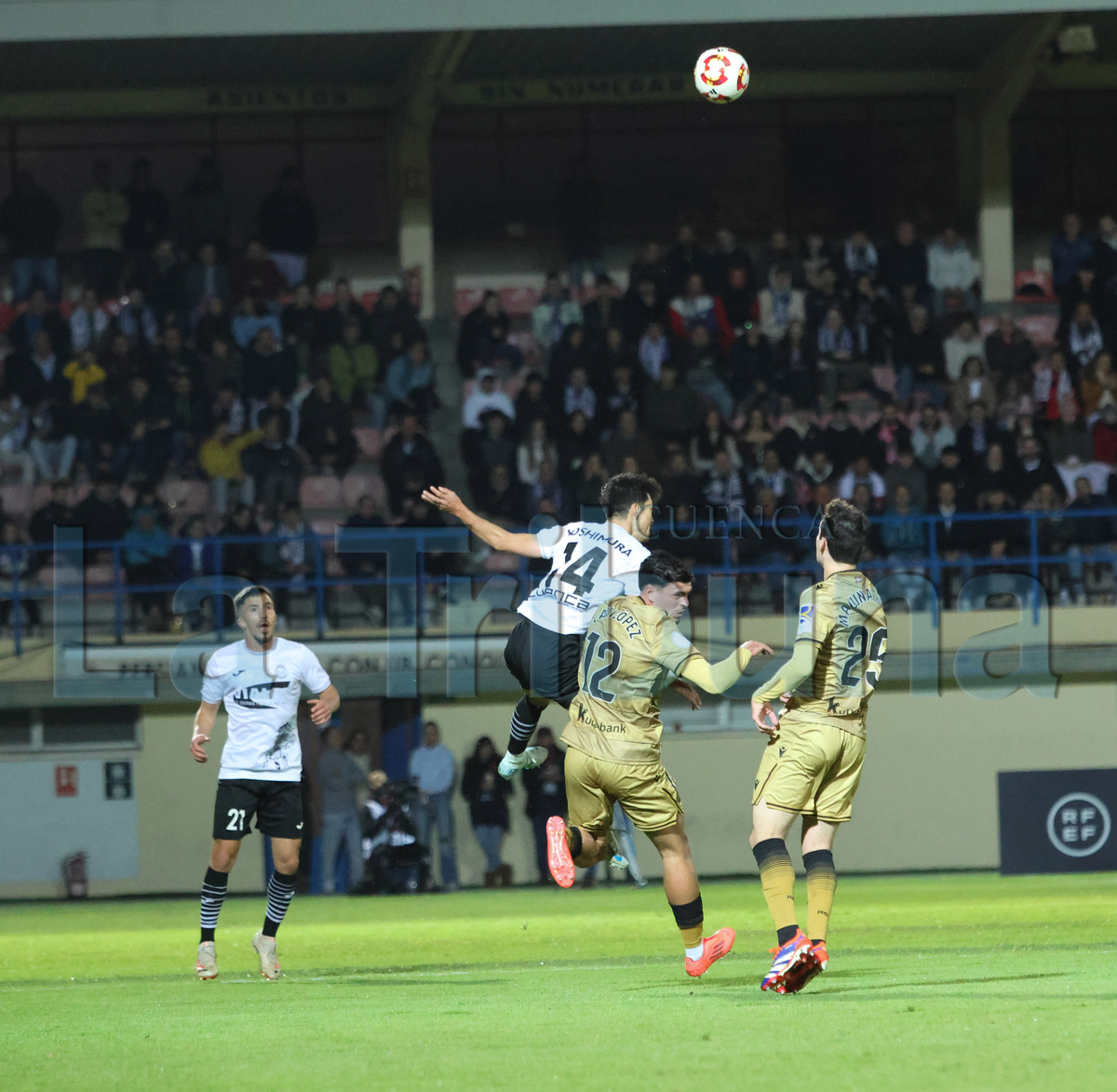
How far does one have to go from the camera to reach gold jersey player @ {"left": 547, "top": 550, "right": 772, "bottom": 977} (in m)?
7.81

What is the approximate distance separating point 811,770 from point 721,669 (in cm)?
67

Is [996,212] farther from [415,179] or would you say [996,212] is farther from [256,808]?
[256,808]

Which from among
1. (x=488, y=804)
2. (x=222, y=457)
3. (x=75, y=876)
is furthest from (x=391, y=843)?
(x=222, y=457)

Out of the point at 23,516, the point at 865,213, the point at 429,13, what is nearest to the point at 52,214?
the point at 23,516

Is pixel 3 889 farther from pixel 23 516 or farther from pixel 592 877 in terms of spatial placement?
pixel 592 877

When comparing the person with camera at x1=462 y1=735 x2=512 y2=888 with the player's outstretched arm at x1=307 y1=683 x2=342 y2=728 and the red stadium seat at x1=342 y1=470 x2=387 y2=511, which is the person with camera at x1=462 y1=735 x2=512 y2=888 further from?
the player's outstretched arm at x1=307 y1=683 x2=342 y2=728

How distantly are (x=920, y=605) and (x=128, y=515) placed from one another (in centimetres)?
855

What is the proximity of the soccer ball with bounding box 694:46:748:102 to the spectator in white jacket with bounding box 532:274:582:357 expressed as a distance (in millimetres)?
4766

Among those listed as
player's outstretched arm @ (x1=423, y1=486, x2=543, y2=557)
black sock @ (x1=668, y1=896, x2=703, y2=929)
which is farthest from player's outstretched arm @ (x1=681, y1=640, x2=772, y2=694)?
player's outstretched arm @ (x1=423, y1=486, x2=543, y2=557)

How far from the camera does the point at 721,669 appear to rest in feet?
24.3

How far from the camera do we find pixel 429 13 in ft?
61.4

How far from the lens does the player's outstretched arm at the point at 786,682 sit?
7.38m

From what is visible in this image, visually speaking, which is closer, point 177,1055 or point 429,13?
point 177,1055

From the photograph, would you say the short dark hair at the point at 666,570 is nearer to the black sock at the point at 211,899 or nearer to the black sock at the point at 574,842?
the black sock at the point at 574,842
